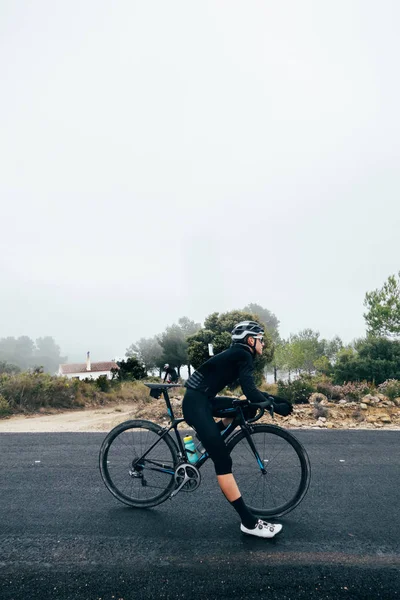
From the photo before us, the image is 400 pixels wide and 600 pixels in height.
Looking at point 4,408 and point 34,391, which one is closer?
point 4,408

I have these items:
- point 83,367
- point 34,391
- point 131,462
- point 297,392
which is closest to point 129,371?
point 34,391

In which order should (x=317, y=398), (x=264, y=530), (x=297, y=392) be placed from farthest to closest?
1. (x=297, y=392)
2. (x=317, y=398)
3. (x=264, y=530)

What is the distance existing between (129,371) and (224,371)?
28284mm

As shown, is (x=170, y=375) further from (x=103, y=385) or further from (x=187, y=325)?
(x=187, y=325)

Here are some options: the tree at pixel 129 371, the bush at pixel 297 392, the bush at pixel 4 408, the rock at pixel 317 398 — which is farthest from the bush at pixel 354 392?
the tree at pixel 129 371

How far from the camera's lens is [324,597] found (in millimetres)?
2971

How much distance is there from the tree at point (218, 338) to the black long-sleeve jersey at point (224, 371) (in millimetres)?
35333

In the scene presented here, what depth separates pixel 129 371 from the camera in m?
31.5

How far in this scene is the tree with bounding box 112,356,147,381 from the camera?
96.5ft

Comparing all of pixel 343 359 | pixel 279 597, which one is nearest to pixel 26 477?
pixel 279 597

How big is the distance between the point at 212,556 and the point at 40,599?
55.4 inches

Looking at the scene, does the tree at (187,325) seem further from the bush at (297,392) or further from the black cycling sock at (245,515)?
the black cycling sock at (245,515)

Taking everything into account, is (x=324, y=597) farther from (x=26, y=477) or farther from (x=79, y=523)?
(x=26, y=477)

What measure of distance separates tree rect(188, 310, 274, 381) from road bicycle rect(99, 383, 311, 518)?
34.8m
